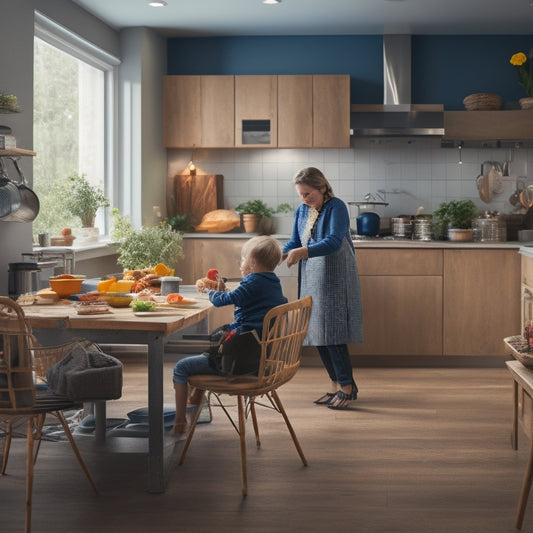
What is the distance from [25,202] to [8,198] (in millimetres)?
149

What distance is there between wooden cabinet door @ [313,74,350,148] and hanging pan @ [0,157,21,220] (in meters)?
2.86

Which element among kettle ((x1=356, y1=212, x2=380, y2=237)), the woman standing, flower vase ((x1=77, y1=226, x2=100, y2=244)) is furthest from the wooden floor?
kettle ((x1=356, y1=212, x2=380, y2=237))

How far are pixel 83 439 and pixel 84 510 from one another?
0.90 m

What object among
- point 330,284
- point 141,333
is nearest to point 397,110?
point 330,284

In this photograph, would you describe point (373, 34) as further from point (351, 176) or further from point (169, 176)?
point (169, 176)

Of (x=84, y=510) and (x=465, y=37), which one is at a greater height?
(x=465, y=37)

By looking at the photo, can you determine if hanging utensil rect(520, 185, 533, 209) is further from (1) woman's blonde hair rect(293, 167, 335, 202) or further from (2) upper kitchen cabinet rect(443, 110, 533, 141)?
(1) woman's blonde hair rect(293, 167, 335, 202)

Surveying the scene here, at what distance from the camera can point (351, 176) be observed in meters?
6.49

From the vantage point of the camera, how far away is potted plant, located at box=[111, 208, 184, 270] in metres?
5.56

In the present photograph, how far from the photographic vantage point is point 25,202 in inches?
159

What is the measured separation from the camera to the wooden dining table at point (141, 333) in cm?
296

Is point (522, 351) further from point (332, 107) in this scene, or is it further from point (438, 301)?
point (332, 107)

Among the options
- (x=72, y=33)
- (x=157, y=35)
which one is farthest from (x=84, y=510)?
(x=157, y=35)

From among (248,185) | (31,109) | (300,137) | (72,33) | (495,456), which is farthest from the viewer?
(248,185)
